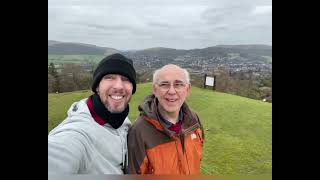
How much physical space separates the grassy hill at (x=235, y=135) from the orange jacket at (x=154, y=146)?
0.27m

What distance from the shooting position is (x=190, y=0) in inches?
156

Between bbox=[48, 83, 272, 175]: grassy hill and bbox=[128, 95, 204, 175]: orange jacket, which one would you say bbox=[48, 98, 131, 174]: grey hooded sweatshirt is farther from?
bbox=[48, 83, 272, 175]: grassy hill

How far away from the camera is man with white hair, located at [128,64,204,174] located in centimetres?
371

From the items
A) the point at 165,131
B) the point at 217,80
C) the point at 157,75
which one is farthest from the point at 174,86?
the point at 217,80

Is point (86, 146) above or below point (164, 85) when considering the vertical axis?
below

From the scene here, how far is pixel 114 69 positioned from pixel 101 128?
19.7 inches

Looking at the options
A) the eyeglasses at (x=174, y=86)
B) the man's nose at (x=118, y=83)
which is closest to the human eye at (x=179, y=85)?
the eyeglasses at (x=174, y=86)

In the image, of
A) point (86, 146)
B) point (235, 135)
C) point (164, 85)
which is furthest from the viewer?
point (235, 135)

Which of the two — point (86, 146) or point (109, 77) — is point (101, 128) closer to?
point (86, 146)

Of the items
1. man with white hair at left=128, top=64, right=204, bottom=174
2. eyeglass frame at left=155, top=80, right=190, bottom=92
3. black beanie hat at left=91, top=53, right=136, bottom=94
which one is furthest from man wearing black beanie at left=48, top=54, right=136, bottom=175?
eyeglass frame at left=155, top=80, right=190, bottom=92

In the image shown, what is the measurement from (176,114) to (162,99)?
18cm

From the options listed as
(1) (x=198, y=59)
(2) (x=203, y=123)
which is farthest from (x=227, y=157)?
(1) (x=198, y=59)

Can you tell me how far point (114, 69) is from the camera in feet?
12.3
